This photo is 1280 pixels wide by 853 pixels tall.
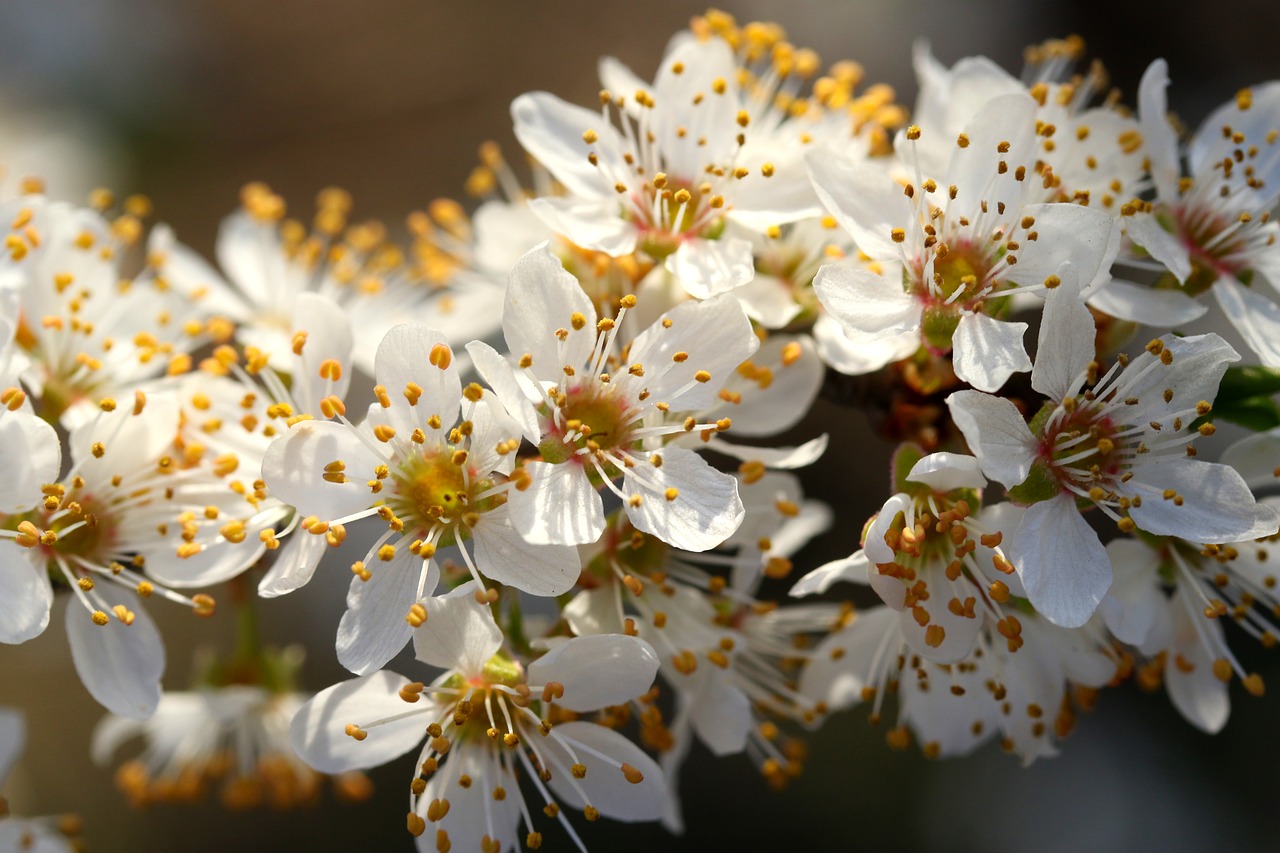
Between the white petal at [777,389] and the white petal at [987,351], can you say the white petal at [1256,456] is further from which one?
the white petal at [777,389]

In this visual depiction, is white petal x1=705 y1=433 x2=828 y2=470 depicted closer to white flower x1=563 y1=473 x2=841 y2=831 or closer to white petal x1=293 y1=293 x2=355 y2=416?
white flower x1=563 y1=473 x2=841 y2=831

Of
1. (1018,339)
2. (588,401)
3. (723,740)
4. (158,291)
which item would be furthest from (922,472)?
(158,291)

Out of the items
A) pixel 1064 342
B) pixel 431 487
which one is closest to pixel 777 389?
pixel 1064 342

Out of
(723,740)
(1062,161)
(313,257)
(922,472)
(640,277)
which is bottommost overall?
(723,740)

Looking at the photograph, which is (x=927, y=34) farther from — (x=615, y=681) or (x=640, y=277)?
(x=615, y=681)

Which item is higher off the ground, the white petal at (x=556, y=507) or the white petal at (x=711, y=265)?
the white petal at (x=711, y=265)

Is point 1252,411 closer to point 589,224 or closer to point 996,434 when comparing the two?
point 996,434

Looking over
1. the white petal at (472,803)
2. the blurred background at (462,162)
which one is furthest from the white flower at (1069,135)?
the blurred background at (462,162)
